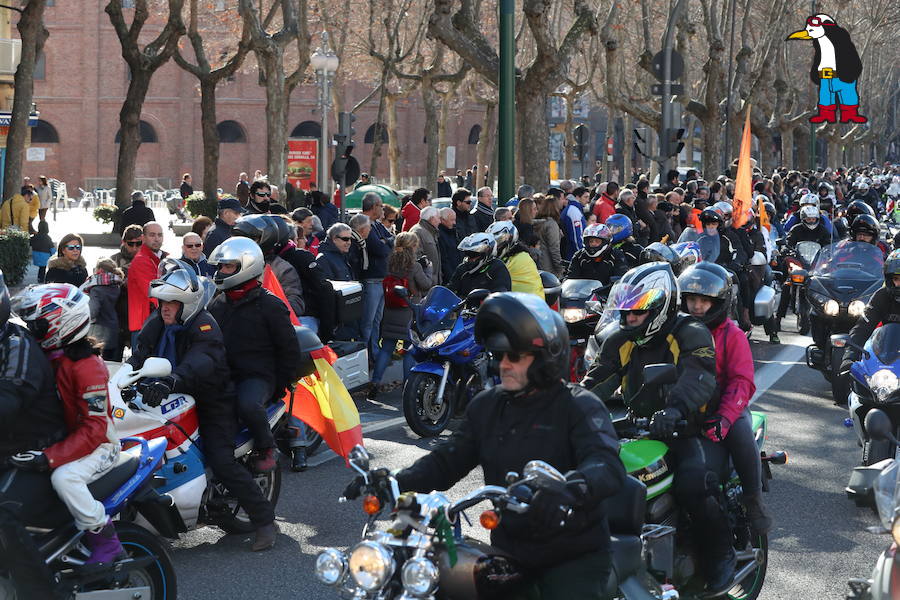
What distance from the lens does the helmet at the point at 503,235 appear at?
11.4 m

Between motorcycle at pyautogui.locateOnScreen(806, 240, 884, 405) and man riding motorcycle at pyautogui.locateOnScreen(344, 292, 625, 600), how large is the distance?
909 cm

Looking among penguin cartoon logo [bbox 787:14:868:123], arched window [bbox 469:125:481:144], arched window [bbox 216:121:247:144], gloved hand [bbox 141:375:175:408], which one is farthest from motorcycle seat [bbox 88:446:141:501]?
arched window [bbox 469:125:481:144]

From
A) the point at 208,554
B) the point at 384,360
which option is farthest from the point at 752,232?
the point at 208,554

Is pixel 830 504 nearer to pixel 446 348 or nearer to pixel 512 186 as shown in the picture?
pixel 446 348

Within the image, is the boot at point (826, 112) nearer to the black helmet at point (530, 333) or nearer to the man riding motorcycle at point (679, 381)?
the man riding motorcycle at point (679, 381)

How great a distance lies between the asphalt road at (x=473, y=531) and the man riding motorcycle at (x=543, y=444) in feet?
8.69

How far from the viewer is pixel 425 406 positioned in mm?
10680

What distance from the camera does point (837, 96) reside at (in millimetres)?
50250

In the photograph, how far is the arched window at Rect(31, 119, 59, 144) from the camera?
7006cm

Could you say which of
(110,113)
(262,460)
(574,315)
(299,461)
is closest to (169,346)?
(262,460)

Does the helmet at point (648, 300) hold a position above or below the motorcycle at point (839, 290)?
above

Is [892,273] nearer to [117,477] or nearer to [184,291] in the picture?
[184,291]

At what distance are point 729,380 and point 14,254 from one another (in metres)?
17.2

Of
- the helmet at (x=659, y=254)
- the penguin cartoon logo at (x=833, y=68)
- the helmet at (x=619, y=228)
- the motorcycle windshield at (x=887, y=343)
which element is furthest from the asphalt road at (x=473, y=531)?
the penguin cartoon logo at (x=833, y=68)
